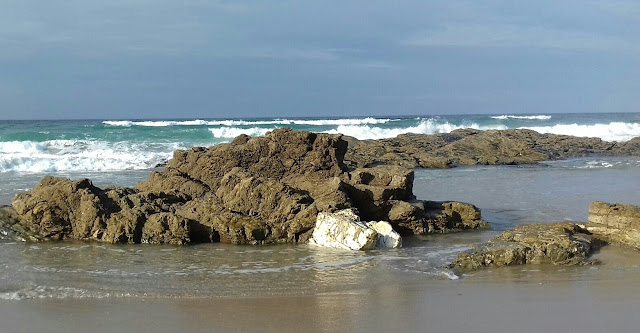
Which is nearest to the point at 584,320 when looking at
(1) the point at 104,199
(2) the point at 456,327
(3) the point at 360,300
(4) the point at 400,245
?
(2) the point at 456,327

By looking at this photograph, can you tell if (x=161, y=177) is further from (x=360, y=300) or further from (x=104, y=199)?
(x=360, y=300)

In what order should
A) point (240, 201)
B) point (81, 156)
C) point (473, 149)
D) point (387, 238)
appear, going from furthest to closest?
point (81, 156), point (473, 149), point (240, 201), point (387, 238)

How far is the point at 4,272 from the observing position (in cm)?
625

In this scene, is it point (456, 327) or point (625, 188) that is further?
point (625, 188)

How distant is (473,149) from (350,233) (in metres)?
18.9

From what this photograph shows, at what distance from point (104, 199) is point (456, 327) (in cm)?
535

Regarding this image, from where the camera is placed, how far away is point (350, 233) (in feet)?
24.5

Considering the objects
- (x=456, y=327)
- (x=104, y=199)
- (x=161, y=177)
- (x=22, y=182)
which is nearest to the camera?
(x=456, y=327)

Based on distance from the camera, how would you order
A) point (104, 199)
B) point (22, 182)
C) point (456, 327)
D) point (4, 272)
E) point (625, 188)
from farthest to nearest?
point (22, 182) < point (625, 188) < point (104, 199) < point (4, 272) < point (456, 327)

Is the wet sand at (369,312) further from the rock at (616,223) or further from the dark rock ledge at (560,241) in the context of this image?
the rock at (616,223)

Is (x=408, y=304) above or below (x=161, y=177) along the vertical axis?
below

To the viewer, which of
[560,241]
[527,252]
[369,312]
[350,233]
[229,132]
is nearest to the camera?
[369,312]

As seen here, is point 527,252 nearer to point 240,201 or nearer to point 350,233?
point 350,233

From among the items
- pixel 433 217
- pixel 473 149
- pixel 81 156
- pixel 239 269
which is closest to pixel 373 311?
pixel 239 269
